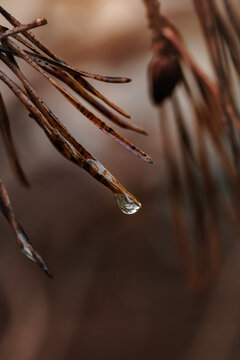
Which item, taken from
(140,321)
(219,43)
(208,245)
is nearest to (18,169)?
(219,43)

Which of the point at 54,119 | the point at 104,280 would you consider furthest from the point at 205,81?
the point at 104,280

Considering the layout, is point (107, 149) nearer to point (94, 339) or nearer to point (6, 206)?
point (94, 339)

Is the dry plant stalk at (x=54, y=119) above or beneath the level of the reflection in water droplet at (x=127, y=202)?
above

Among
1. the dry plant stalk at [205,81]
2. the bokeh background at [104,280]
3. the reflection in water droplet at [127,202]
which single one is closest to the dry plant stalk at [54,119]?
the reflection in water droplet at [127,202]

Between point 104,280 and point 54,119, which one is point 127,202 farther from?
point 104,280

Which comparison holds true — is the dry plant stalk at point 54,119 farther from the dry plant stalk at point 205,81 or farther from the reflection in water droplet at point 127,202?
the dry plant stalk at point 205,81

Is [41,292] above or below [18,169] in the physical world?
below

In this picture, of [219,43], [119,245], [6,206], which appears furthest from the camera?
[119,245]

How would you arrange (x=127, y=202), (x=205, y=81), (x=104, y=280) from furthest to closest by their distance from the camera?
(x=104, y=280)
(x=205, y=81)
(x=127, y=202)
